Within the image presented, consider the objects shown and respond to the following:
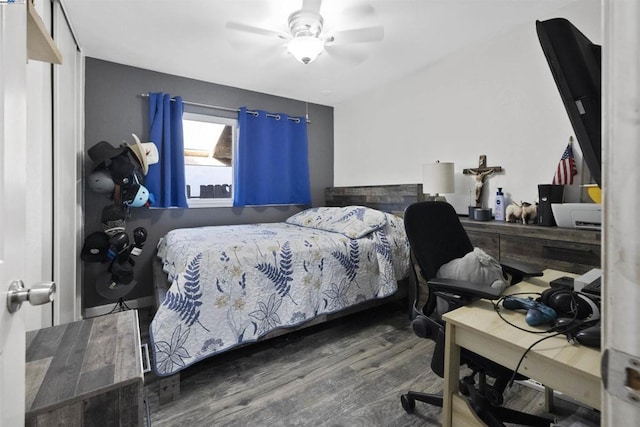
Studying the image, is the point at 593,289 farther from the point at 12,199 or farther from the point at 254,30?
the point at 254,30

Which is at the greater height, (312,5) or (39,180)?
(312,5)

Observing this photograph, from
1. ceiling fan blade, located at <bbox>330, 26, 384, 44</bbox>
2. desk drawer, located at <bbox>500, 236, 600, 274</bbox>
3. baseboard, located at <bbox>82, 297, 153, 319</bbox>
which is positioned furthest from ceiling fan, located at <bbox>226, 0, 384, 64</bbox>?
baseboard, located at <bbox>82, 297, 153, 319</bbox>

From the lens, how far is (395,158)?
3465 mm

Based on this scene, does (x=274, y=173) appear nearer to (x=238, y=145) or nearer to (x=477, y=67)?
(x=238, y=145)

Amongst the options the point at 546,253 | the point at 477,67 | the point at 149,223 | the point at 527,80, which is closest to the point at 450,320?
the point at 546,253

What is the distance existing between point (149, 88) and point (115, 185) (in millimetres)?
1189

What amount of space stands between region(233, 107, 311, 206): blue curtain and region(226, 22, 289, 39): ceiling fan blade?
1.26m

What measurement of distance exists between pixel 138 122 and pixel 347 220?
7.96ft

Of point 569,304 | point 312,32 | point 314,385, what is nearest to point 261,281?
point 314,385

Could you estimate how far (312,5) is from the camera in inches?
79.5

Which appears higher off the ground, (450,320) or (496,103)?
(496,103)

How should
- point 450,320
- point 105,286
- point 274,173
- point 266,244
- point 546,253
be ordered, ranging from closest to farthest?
point 450,320
point 546,253
point 266,244
point 105,286
point 274,173

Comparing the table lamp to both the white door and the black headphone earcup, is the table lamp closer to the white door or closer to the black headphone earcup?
the black headphone earcup

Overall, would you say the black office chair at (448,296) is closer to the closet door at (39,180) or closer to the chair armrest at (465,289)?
the chair armrest at (465,289)
